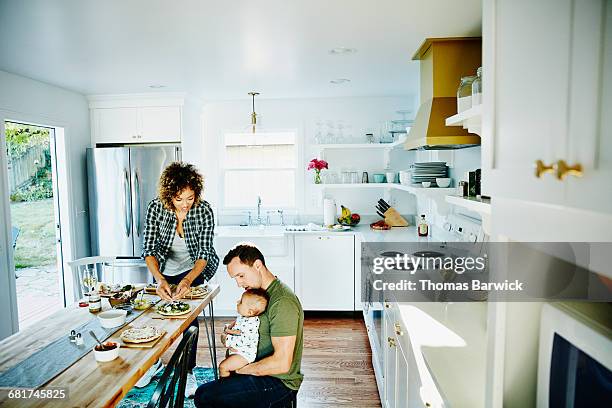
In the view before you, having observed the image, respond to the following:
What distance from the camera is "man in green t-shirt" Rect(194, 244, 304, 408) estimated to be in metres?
1.98

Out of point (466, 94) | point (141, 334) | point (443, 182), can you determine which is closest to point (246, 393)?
point (141, 334)

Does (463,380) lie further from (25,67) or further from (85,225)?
(85,225)

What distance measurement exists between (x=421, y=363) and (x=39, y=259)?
403 centimetres

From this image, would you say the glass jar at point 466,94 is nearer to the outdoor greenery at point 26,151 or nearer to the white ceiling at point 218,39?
the white ceiling at point 218,39

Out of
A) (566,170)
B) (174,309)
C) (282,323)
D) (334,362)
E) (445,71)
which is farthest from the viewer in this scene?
(334,362)

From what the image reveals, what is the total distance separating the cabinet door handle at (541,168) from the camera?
62 centimetres

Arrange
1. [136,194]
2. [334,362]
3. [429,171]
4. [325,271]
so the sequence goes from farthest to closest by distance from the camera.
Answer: [325,271] < [136,194] < [334,362] < [429,171]

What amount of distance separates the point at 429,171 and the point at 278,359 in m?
2.09

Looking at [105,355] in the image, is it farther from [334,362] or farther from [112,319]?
[334,362]

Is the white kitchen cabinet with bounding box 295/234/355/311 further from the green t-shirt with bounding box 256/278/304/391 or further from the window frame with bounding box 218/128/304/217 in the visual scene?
the green t-shirt with bounding box 256/278/304/391

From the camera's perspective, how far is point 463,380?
4.52ft

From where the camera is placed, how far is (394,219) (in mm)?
4898

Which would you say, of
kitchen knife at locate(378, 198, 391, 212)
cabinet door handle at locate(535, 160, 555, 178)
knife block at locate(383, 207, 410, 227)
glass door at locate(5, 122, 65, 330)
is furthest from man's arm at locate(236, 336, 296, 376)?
kitchen knife at locate(378, 198, 391, 212)

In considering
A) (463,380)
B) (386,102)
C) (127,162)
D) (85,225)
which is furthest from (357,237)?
(463,380)
